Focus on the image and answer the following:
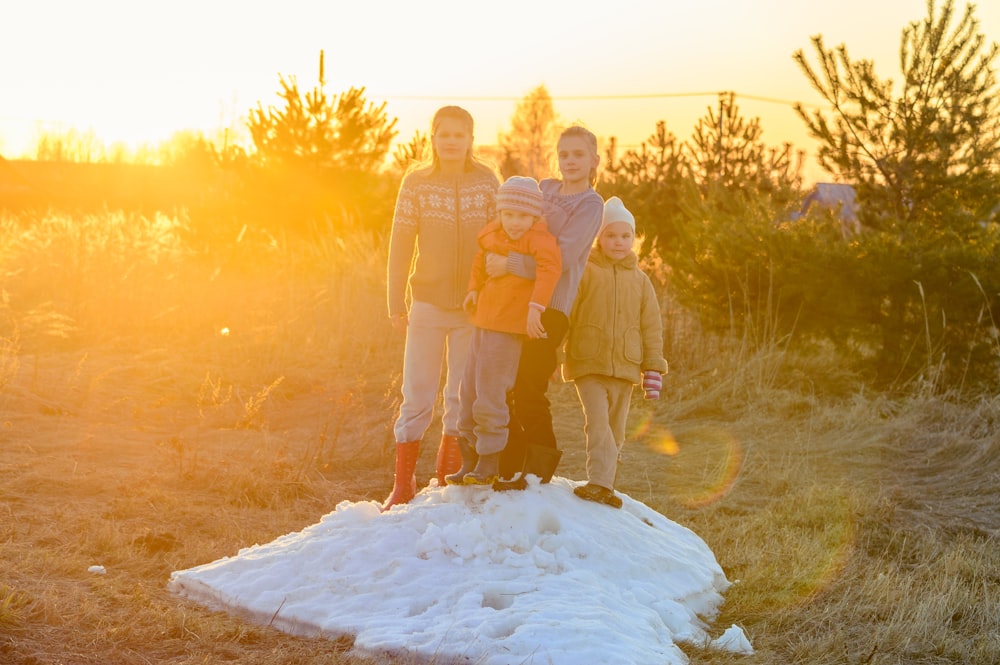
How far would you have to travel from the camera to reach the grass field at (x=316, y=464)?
4234 millimetres

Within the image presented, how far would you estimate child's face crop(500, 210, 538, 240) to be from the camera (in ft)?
14.7

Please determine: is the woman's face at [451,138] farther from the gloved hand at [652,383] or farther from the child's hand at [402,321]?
the gloved hand at [652,383]

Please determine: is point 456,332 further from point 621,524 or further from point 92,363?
point 92,363

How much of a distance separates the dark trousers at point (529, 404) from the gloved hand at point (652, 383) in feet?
1.58

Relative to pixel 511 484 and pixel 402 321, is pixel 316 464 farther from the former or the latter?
pixel 511 484

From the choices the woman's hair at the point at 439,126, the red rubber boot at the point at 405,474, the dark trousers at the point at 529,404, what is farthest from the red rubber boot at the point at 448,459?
the woman's hair at the point at 439,126

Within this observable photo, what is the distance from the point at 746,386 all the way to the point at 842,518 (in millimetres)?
3540

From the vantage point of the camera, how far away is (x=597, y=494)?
4918mm

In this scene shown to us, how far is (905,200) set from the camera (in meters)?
10.0

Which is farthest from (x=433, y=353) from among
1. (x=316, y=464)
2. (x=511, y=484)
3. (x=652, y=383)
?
(x=316, y=464)

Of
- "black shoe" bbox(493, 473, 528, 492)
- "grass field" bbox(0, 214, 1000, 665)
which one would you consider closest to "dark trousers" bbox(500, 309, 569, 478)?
"black shoe" bbox(493, 473, 528, 492)

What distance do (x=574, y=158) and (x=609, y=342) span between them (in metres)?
0.89

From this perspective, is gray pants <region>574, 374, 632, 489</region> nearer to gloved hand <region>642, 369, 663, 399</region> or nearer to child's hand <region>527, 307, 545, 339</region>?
gloved hand <region>642, 369, 663, 399</region>

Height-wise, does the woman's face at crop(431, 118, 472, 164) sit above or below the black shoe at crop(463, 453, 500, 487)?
above
